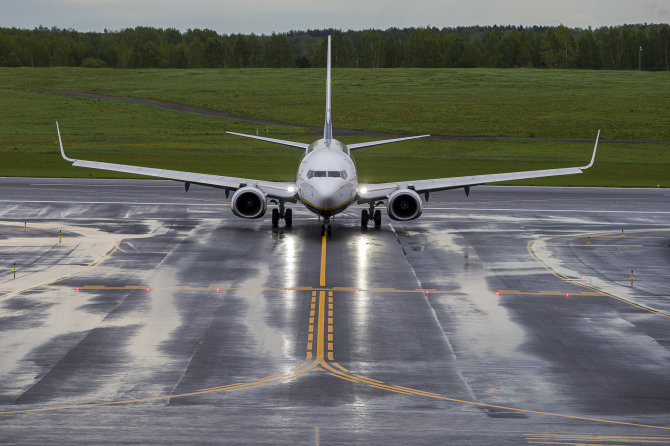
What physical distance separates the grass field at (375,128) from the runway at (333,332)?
37861mm

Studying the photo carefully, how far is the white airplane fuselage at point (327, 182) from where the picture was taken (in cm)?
5056

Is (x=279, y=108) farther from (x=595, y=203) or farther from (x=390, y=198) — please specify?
(x=390, y=198)

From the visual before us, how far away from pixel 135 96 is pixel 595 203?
13315cm

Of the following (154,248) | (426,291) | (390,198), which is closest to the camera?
(426,291)

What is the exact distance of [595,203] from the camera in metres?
71.7

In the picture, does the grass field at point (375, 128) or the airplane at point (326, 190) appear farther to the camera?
the grass field at point (375, 128)

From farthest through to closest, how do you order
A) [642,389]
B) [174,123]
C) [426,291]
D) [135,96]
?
[135,96], [174,123], [426,291], [642,389]

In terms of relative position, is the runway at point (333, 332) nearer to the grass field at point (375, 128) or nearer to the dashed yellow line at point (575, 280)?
the dashed yellow line at point (575, 280)

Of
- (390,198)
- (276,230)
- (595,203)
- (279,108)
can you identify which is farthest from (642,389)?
(279,108)

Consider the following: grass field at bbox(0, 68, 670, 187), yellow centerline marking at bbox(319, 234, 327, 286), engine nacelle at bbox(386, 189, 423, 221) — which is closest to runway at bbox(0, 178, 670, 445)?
yellow centerline marking at bbox(319, 234, 327, 286)

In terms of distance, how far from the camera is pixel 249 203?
5375 cm

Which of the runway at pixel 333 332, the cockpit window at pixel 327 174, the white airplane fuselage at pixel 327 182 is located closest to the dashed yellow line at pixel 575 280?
the runway at pixel 333 332

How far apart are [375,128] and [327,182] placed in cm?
9940

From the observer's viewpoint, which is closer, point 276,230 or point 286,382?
point 286,382
